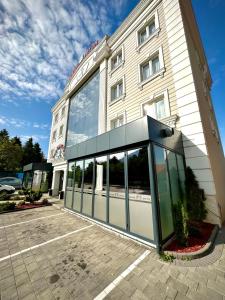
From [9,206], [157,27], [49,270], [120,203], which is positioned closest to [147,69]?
[157,27]

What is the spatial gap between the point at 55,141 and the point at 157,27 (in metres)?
17.3

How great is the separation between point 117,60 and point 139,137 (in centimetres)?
971

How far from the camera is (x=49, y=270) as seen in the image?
358 centimetres

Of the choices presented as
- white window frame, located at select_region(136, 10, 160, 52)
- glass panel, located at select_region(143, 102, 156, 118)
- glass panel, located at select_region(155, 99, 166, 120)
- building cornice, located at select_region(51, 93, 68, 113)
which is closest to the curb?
glass panel, located at select_region(155, 99, 166, 120)

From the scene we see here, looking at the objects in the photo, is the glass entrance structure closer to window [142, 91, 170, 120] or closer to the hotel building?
the hotel building

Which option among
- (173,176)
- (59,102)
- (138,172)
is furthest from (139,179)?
(59,102)

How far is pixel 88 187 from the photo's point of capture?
25.8 feet

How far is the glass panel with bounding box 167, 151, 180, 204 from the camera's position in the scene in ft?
17.4

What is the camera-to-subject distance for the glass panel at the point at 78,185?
862cm

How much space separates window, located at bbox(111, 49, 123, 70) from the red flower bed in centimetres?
1169

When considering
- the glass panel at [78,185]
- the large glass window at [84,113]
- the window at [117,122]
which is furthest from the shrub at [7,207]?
the window at [117,122]

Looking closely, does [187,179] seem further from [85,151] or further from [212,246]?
[85,151]

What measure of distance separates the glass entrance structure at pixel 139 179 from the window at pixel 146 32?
734 cm

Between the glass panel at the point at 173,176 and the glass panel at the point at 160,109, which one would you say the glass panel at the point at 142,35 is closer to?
the glass panel at the point at 160,109
